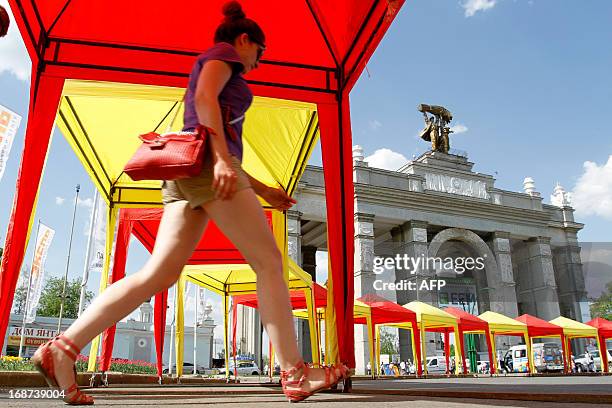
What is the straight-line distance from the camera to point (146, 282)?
185cm

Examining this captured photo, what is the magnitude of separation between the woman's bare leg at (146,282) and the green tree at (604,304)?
46616mm

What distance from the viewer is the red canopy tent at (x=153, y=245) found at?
7441mm

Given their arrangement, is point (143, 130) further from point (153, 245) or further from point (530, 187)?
point (530, 187)

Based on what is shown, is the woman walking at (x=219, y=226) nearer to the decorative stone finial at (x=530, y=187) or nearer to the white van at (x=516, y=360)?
the white van at (x=516, y=360)

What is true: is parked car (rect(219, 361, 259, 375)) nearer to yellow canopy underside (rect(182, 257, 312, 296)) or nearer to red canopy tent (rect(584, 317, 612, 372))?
yellow canopy underside (rect(182, 257, 312, 296))

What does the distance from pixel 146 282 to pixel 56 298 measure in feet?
173

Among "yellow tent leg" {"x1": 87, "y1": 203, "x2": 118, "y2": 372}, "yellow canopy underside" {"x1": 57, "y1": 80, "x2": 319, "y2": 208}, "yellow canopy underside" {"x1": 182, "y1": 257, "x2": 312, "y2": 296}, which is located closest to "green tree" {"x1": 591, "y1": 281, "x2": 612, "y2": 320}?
"yellow canopy underside" {"x1": 182, "y1": 257, "x2": 312, "y2": 296}

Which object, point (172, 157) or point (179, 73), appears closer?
point (172, 157)

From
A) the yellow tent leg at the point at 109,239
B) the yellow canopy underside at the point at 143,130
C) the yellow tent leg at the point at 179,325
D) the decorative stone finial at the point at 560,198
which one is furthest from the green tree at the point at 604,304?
the yellow tent leg at the point at 109,239

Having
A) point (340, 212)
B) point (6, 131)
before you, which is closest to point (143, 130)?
point (340, 212)

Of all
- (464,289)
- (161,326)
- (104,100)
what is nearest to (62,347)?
(104,100)

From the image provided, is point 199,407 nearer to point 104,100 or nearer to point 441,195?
point 104,100

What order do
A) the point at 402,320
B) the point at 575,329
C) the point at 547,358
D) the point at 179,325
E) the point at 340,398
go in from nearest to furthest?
the point at 340,398 < the point at 179,325 < the point at 402,320 < the point at 575,329 < the point at 547,358

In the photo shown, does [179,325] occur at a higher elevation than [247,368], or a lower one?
higher
